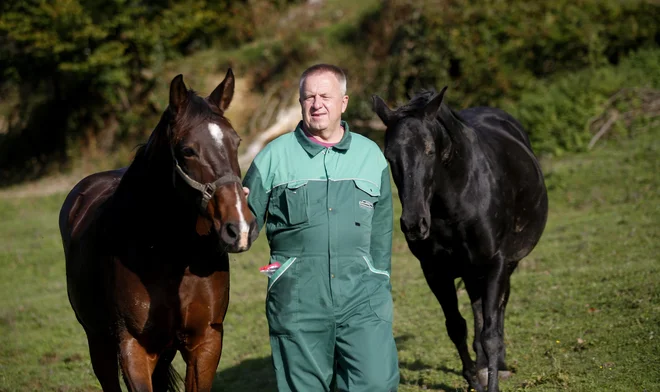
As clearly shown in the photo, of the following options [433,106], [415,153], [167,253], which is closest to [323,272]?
[167,253]

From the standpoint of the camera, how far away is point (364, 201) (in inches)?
157

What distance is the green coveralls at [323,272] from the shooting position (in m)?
3.84

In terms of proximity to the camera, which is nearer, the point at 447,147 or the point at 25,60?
the point at 447,147

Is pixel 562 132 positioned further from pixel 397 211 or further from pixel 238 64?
pixel 238 64

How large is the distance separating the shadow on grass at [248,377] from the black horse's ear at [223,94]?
330 centimetres

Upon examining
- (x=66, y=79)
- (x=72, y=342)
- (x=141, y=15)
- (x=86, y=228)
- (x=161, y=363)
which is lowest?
(x=72, y=342)

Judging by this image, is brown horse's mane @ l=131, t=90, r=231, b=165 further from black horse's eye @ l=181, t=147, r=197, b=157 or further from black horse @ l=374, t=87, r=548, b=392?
black horse @ l=374, t=87, r=548, b=392

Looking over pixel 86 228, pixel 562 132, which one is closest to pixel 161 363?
pixel 86 228

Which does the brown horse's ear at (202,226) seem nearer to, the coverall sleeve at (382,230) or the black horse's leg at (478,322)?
the coverall sleeve at (382,230)

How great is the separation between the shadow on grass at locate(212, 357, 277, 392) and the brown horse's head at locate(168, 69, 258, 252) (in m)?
3.16

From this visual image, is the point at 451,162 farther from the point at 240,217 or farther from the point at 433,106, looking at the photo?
the point at 240,217

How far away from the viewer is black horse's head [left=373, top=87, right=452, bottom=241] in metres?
4.91

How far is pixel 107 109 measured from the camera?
23.9 meters

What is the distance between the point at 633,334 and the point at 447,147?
2.43 m
